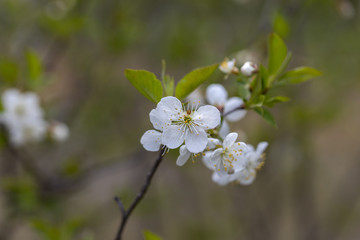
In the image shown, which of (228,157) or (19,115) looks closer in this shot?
(228,157)

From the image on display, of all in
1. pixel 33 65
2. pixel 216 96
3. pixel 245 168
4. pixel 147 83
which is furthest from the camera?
pixel 33 65

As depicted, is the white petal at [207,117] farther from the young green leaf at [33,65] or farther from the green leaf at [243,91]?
the young green leaf at [33,65]

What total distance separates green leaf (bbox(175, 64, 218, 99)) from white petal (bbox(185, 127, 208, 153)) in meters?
0.10

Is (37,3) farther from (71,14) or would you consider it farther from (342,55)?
(342,55)

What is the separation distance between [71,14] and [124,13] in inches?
15.9

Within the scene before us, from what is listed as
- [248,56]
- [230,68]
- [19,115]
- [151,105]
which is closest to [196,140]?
[230,68]

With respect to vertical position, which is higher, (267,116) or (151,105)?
(151,105)

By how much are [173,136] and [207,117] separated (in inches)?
4.0

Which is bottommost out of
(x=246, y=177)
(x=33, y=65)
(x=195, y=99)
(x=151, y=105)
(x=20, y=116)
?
(x=246, y=177)

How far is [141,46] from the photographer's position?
3441mm

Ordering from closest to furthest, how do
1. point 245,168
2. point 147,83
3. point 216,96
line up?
point 147,83, point 245,168, point 216,96

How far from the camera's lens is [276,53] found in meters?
1.06

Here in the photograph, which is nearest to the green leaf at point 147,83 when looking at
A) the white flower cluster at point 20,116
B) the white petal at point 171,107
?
the white petal at point 171,107

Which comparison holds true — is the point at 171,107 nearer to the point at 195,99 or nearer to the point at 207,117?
the point at 207,117
